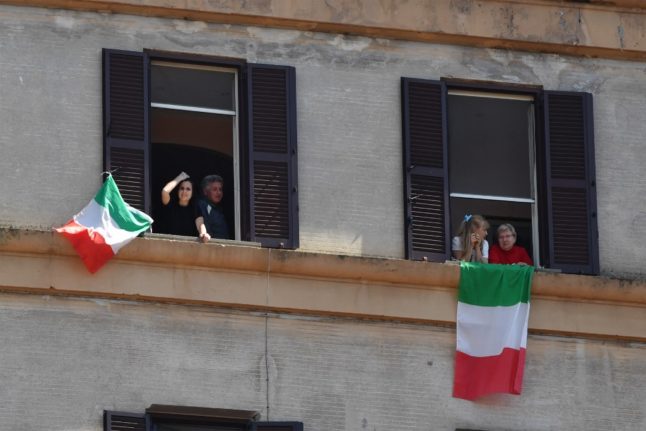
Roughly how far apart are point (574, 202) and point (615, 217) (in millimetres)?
478

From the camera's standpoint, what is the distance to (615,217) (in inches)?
1364

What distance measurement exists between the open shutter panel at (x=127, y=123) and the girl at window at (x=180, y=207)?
346 mm

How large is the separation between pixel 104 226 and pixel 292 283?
1995 millimetres

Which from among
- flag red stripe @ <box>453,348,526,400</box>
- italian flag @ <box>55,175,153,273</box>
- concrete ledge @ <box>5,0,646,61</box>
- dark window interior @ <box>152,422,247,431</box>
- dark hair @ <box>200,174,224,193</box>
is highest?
concrete ledge @ <box>5,0,646,61</box>

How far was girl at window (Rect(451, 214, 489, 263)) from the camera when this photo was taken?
3403 cm

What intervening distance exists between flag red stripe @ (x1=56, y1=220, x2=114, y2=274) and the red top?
4266 mm

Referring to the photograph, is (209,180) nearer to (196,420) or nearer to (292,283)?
(292,283)

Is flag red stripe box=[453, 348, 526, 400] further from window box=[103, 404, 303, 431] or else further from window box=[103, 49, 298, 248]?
window box=[103, 49, 298, 248]

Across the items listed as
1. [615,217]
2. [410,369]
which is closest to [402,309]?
[410,369]

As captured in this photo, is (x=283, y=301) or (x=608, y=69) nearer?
(x=283, y=301)

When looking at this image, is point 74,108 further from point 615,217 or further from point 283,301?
point 615,217

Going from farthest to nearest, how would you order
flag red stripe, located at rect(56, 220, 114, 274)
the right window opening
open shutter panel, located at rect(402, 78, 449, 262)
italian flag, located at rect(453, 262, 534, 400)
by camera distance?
the right window opening < open shutter panel, located at rect(402, 78, 449, 262) < italian flag, located at rect(453, 262, 534, 400) < flag red stripe, located at rect(56, 220, 114, 274)

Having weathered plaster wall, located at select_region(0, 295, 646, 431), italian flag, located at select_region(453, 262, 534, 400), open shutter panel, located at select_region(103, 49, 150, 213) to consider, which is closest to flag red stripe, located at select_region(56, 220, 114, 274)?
weathered plaster wall, located at select_region(0, 295, 646, 431)

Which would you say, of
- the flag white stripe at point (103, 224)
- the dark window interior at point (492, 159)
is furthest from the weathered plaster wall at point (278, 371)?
the dark window interior at point (492, 159)
